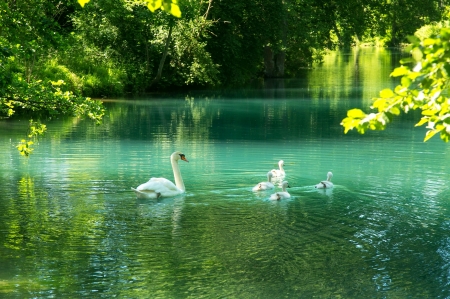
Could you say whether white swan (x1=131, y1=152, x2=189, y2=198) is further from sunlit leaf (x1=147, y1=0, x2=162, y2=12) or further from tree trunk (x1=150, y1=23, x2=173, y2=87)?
tree trunk (x1=150, y1=23, x2=173, y2=87)

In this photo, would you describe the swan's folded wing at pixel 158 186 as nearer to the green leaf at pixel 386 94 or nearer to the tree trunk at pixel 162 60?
the green leaf at pixel 386 94

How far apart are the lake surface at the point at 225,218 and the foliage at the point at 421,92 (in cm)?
462

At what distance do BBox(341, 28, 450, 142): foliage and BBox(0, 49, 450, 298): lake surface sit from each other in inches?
182

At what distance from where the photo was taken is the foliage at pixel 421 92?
3784 millimetres

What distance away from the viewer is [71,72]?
114 ft

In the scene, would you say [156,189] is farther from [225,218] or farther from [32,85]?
[32,85]

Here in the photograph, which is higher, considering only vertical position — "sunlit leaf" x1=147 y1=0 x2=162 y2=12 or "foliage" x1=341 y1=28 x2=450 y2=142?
"sunlit leaf" x1=147 y1=0 x2=162 y2=12

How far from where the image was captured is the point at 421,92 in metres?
4.15

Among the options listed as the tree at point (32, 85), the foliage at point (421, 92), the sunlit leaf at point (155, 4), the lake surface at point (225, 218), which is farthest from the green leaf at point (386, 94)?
the tree at point (32, 85)

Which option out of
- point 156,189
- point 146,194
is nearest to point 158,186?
point 156,189

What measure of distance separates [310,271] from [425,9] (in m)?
50.2

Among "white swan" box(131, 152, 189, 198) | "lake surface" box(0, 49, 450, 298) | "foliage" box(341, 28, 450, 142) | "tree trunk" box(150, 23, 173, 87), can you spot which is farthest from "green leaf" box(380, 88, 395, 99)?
"tree trunk" box(150, 23, 173, 87)

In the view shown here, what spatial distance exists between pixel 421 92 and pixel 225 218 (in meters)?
8.07

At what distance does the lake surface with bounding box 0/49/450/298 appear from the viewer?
8.99m
